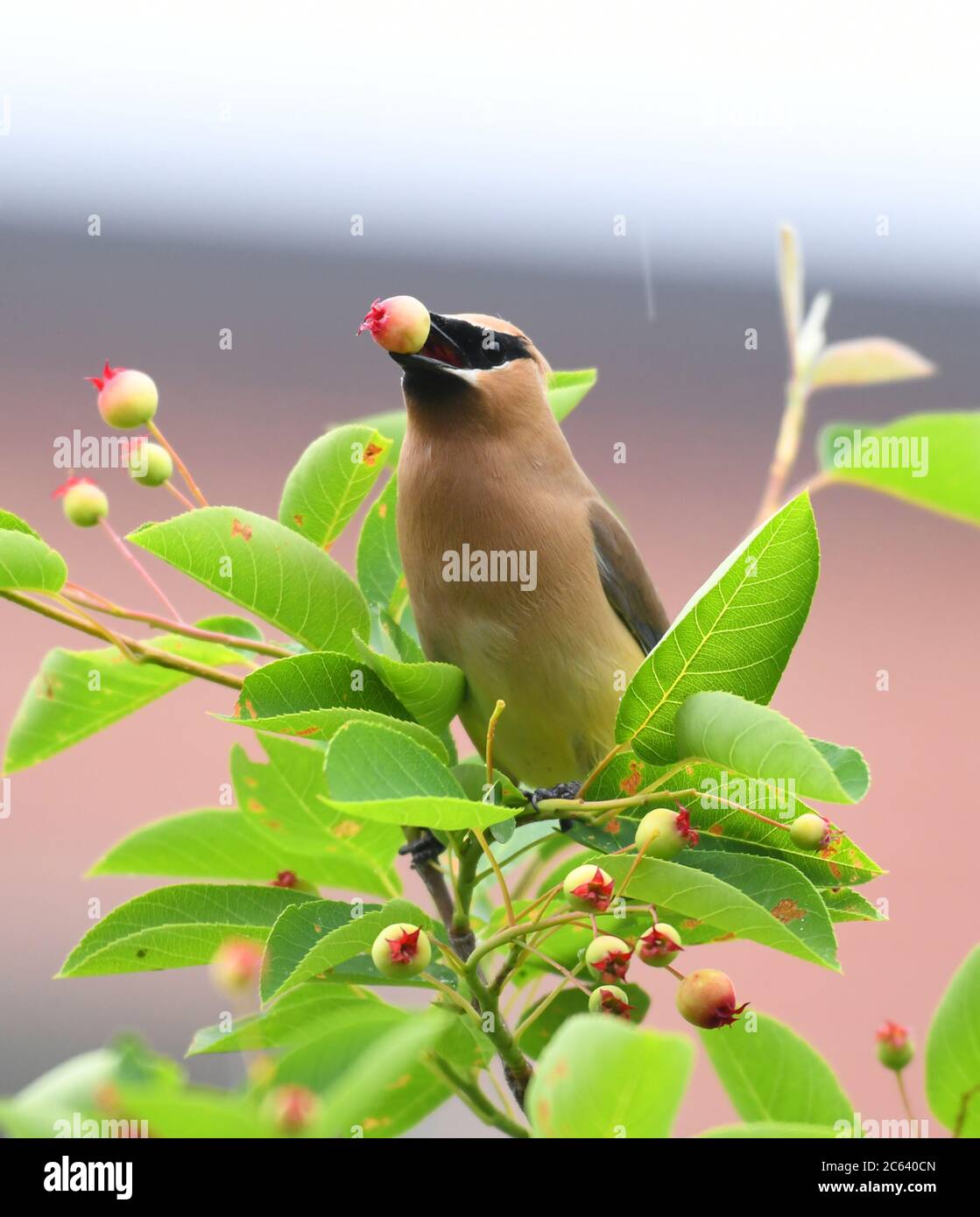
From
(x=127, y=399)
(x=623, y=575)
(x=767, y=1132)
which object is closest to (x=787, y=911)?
(x=767, y=1132)

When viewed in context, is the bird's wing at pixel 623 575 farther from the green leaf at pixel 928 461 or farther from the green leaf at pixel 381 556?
the green leaf at pixel 928 461

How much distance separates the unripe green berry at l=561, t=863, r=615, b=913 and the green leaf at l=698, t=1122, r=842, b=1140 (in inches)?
12.6

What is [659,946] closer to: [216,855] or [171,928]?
[171,928]

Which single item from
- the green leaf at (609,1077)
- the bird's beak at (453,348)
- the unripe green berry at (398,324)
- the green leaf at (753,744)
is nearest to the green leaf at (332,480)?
the unripe green berry at (398,324)

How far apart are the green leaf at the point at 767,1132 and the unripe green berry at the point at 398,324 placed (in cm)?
103

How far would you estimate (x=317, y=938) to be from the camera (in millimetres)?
1543

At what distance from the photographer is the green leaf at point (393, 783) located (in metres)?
1.32

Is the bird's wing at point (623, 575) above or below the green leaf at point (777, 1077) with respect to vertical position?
above

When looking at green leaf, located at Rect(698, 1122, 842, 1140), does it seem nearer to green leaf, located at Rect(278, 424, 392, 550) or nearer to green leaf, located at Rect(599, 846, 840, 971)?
green leaf, located at Rect(599, 846, 840, 971)

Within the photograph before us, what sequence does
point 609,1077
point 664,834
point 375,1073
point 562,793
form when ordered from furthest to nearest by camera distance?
point 562,793, point 664,834, point 609,1077, point 375,1073

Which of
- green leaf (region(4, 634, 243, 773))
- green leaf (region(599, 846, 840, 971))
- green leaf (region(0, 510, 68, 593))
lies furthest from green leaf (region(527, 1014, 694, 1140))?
green leaf (region(4, 634, 243, 773))

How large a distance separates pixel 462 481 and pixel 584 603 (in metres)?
0.29

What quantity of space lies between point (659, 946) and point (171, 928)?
537 mm
